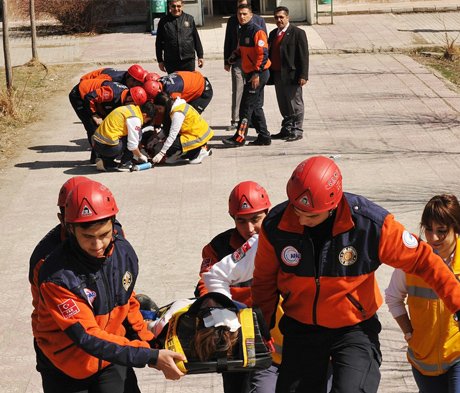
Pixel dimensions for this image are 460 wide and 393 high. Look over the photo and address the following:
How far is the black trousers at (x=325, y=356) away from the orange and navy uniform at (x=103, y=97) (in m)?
8.15

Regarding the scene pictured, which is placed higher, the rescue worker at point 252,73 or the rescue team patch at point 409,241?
the rescue team patch at point 409,241

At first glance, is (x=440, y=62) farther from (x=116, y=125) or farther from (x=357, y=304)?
(x=357, y=304)

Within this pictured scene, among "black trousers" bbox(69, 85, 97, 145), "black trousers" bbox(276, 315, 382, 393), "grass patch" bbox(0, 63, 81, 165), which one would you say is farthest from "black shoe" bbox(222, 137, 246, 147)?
"black trousers" bbox(276, 315, 382, 393)

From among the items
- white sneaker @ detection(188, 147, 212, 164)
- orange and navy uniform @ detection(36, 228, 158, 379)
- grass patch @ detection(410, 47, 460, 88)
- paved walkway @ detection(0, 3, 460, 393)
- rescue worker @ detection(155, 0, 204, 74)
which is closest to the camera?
orange and navy uniform @ detection(36, 228, 158, 379)

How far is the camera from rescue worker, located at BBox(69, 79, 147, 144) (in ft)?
42.9

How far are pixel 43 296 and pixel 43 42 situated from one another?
19.1 metres

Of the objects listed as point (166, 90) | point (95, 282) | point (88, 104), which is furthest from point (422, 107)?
point (95, 282)

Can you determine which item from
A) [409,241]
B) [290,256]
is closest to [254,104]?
[290,256]

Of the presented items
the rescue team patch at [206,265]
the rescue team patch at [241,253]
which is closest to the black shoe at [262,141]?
the rescue team patch at [206,265]

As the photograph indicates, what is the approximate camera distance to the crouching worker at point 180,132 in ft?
41.1

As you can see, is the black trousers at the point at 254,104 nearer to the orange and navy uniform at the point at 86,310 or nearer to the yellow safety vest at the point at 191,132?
the yellow safety vest at the point at 191,132

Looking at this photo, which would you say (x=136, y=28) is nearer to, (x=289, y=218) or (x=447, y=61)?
(x=447, y=61)

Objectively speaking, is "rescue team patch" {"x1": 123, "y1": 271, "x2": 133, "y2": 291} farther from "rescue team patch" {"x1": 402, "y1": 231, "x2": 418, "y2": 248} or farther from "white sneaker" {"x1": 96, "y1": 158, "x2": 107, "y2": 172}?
"white sneaker" {"x1": 96, "y1": 158, "x2": 107, "y2": 172}

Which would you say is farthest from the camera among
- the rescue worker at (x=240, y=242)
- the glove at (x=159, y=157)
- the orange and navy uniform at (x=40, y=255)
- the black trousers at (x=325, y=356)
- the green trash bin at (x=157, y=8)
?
the green trash bin at (x=157, y=8)
